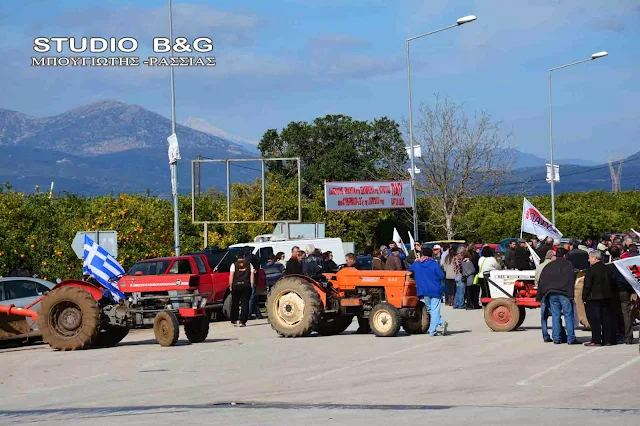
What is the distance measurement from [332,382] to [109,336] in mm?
8746

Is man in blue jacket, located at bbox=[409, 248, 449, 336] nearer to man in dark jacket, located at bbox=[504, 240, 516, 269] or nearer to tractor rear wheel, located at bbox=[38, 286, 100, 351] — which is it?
tractor rear wheel, located at bbox=[38, 286, 100, 351]

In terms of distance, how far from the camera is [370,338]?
885 inches

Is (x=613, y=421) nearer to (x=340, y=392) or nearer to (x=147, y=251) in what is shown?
(x=340, y=392)

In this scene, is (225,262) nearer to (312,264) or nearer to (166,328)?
(312,264)

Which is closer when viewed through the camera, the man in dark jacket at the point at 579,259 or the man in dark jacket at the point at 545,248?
the man in dark jacket at the point at 579,259

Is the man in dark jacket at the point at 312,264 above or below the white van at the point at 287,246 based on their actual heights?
below

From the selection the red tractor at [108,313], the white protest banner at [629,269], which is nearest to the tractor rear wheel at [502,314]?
the white protest banner at [629,269]

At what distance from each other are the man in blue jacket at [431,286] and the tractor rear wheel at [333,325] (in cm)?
194

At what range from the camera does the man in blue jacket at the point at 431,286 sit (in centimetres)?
2227

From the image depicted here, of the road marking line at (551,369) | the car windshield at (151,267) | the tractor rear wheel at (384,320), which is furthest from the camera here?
the car windshield at (151,267)

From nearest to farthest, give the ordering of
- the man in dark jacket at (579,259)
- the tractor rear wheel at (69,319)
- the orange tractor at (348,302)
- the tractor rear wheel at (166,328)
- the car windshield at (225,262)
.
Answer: the tractor rear wheel at (69,319) → the tractor rear wheel at (166,328) → the orange tractor at (348,302) → the man in dark jacket at (579,259) → the car windshield at (225,262)

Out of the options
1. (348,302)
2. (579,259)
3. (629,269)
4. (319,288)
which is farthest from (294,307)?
(579,259)

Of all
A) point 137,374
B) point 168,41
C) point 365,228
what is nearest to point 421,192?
point 365,228

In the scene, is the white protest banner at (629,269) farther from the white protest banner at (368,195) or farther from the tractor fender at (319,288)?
the white protest banner at (368,195)
